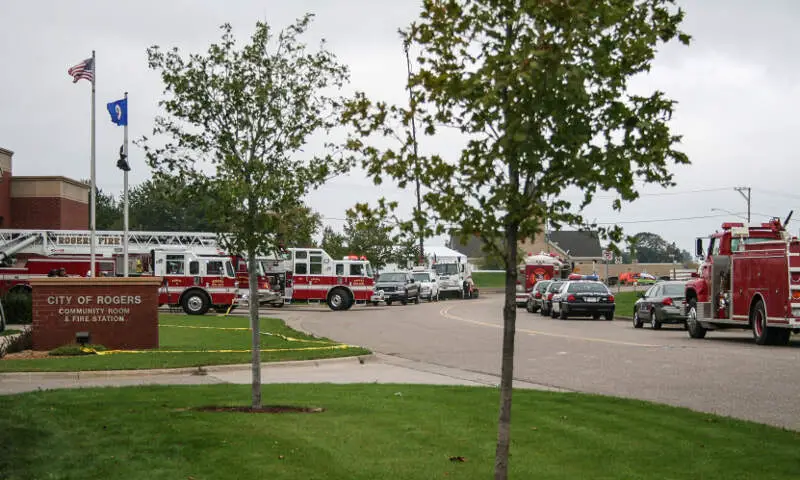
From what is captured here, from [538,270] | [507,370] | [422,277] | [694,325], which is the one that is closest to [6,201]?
[422,277]

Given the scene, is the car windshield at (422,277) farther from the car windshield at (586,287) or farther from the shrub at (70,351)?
the shrub at (70,351)

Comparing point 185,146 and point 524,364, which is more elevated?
point 185,146

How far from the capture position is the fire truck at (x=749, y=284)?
23.5 metres

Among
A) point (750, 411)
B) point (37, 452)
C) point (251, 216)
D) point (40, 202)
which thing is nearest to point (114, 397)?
point (251, 216)

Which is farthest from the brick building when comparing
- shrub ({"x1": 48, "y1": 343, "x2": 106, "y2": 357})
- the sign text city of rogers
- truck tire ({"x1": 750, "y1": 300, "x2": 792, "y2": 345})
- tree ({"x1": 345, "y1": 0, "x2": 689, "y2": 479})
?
tree ({"x1": 345, "y1": 0, "x2": 689, "y2": 479})

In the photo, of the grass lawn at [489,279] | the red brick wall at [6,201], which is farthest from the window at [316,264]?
the grass lawn at [489,279]

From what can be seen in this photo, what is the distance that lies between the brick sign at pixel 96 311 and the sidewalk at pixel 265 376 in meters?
4.48

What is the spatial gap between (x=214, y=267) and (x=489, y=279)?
234ft

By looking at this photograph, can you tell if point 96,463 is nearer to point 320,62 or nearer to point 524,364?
point 320,62

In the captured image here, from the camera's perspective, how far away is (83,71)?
3362 centimetres

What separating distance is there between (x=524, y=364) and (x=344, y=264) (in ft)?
96.0

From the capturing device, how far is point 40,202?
203 ft

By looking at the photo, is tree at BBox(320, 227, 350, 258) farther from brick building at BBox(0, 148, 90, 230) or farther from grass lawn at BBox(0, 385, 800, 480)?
grass lawn at BBox(0, 385, 800, 480)

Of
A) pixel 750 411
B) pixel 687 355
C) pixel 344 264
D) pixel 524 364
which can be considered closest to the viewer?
pixel 750 411
